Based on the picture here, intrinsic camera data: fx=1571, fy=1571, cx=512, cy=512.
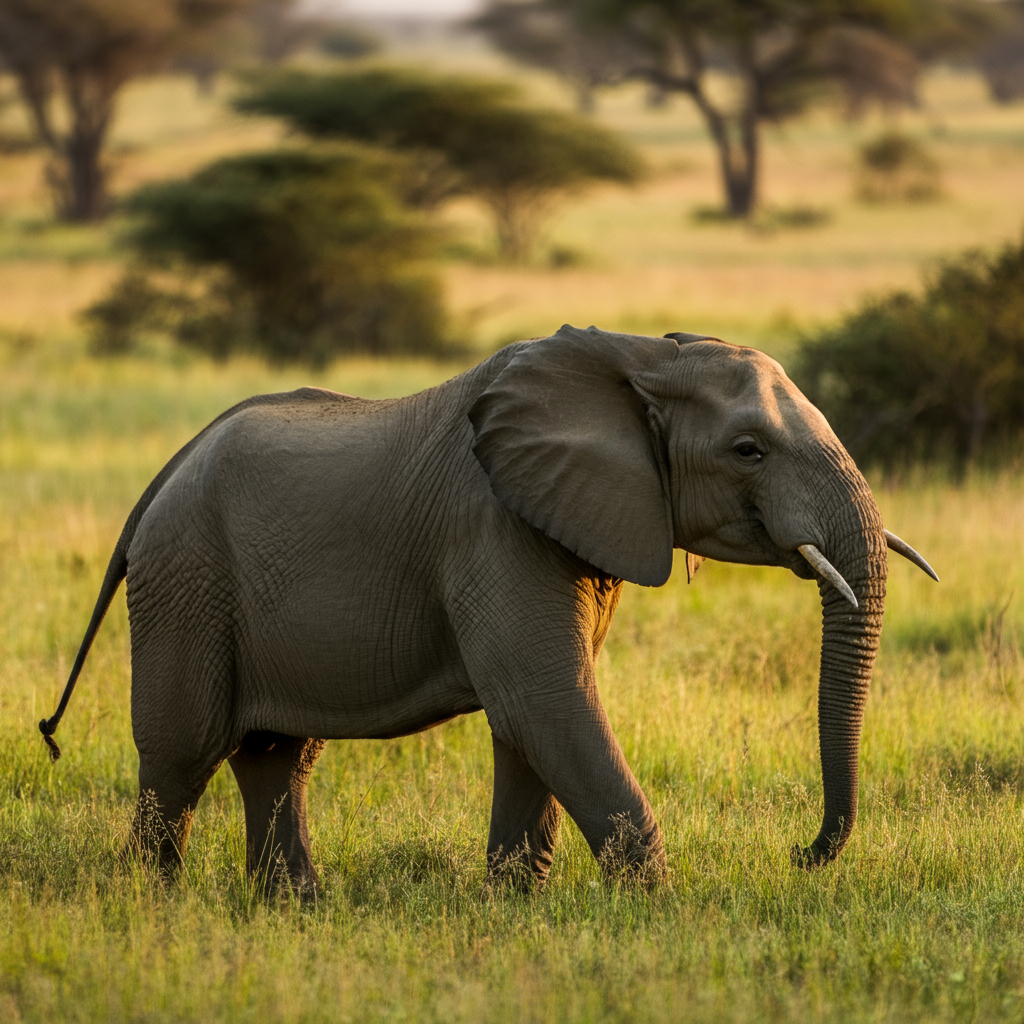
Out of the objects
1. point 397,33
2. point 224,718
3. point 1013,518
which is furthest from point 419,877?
point 397,33

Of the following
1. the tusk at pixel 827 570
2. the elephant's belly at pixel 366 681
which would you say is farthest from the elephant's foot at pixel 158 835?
the tusk at pixel 827 570

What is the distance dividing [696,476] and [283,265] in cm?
2034

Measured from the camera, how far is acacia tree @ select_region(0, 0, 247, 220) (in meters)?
38.2

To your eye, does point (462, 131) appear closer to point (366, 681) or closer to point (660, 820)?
point (660, 820)

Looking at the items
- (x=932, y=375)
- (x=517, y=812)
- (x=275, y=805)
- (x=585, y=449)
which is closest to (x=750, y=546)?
(x=585, y=449)

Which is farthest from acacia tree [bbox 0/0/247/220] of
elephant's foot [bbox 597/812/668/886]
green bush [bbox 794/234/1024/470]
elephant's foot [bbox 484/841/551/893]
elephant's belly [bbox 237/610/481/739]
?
elephant's foot [bbox 597/812/668/886]

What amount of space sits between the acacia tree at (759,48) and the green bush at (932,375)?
26.7 metres

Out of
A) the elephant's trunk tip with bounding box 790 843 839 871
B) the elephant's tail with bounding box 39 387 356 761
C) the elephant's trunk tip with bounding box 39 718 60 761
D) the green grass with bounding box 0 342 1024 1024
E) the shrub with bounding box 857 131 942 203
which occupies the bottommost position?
the green grass with bounding box 0 342 1024 1024

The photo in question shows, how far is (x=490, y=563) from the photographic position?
4527 millimetres

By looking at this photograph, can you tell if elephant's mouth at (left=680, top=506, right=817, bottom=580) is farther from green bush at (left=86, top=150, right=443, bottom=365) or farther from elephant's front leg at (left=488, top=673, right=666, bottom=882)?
green bush at (left=86, top=150, right=443, bottom=365)

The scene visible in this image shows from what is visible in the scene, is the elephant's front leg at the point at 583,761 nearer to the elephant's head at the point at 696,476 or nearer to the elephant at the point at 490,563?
the elephant at the point at 490,563

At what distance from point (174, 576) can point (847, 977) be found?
→ 236 centimetres

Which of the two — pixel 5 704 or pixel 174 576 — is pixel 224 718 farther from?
pixel 5 704

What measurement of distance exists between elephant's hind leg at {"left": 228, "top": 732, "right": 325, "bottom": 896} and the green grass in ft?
0.41
